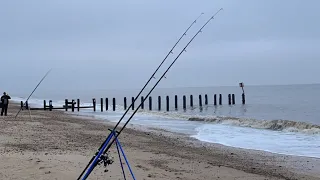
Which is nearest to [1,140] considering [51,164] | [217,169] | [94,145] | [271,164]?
[94,145]

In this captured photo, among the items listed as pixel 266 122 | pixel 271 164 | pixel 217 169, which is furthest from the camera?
pixel 266 122

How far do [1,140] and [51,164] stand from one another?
3.71m

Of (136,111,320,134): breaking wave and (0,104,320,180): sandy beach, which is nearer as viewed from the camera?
(0,104,320,180): sandy beach

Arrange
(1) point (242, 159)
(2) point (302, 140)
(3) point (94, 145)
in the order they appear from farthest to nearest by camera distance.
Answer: (2) point (302, 140) < (3) point (94, 145) < (1) point (242, 159)

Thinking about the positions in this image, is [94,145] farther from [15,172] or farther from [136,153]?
[15,172]

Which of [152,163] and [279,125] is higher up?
[152,163]

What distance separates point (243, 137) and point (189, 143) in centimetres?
336

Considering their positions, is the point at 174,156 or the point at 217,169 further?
the point at 174,156

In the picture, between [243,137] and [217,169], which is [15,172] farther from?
[243,137]

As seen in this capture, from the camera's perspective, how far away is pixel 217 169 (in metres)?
7.80

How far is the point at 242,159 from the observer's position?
969cm

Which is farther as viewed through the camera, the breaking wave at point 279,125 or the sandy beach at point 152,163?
the breaking wave at point 279,125

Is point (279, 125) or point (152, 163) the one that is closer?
point (152, 163)

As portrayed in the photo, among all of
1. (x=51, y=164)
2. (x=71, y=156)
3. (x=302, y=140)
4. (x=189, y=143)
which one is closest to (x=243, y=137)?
(x=302, y=140)
